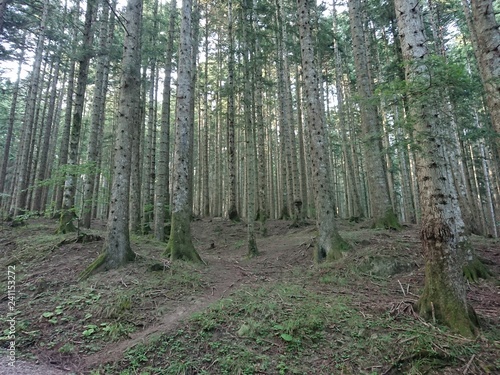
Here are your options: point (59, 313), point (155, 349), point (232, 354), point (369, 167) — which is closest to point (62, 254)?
point (59, 313)

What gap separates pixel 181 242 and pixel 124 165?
2473 mm

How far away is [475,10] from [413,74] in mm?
2677

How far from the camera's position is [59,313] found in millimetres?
4664

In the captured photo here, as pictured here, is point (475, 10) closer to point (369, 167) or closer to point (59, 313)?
point (369, 167)

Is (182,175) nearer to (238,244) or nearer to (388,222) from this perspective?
(238,244)

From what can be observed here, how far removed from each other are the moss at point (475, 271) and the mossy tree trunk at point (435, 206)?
2.40 meters

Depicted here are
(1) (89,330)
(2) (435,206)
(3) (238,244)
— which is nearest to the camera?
(2) (435,206)

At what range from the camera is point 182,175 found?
7.81 meters

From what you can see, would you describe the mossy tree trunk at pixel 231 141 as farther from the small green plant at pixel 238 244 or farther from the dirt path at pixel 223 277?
the dirt path at pixel 223 277

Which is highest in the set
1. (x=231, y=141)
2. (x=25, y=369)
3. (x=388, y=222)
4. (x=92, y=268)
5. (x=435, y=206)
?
(x=231, y=141)

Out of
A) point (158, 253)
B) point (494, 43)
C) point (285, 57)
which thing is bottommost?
point (158, 253)

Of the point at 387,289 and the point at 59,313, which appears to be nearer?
the point at 59,313

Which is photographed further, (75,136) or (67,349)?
(75,136)

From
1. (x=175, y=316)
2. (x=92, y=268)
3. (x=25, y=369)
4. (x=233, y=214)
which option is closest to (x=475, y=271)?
(x=175, y=316)
